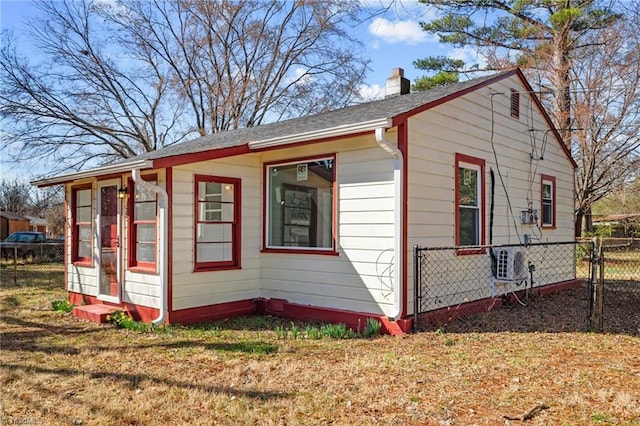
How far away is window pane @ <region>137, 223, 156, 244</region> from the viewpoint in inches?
273

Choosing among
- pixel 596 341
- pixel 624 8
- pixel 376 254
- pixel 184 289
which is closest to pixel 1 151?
pixel 184 289

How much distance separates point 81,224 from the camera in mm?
8383

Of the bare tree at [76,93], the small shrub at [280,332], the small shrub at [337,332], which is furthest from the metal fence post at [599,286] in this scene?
the bare tree at [76,93]

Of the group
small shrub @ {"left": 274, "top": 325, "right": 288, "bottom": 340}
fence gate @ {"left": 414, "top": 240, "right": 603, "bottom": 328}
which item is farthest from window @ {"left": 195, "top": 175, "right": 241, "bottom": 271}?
fence gate @ {"left": 414, "top": 240, "right": 603, "bottom": 328}

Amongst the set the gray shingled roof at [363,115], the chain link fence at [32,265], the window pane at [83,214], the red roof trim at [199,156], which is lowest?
the chain link fence at [32,265]

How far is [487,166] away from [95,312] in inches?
259

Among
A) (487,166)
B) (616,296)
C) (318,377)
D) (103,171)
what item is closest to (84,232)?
(103,171)

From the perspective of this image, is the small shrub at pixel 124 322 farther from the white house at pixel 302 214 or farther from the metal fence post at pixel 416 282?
the metal fence post at pixel 416 282

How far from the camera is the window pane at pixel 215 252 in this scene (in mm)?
6965

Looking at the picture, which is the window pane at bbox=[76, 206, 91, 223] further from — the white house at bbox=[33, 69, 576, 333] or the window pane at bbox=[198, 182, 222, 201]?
the window pane at bbox=[198, 182, 222, 201]

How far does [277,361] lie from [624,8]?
17.4 m

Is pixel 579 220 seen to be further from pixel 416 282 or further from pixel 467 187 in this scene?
pixel 416 282

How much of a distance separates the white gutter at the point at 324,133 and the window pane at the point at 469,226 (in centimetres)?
235

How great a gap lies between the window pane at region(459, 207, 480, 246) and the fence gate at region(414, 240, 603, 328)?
15 cm
